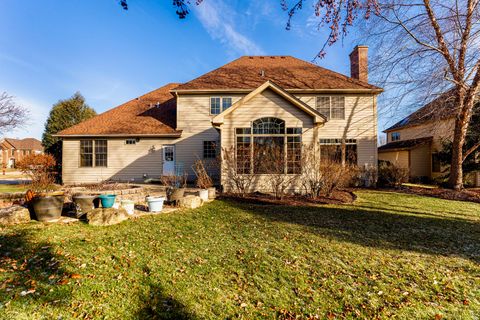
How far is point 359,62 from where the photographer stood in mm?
15875

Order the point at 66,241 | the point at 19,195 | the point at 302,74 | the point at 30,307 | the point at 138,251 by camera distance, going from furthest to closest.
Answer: the point at 302,74 < the point at 19,195 < the point at 66,241 < the point at 138,251 < the point at 30,307

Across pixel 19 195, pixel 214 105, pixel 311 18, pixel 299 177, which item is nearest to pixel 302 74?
pixel 214 105

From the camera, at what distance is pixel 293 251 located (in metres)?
4.31

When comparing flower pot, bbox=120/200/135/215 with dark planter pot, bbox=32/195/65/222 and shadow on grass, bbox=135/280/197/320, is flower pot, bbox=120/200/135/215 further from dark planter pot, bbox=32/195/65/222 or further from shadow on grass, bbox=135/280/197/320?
shadow on grass, bbox=135/280/197/320

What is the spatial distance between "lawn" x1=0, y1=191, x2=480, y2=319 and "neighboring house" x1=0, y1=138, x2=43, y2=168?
65156 mm

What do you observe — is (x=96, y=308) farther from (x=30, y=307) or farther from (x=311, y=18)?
(x=311, y=18)

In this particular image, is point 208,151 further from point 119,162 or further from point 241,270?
point 241,270

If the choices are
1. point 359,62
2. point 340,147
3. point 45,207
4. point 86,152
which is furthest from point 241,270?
point 359,62

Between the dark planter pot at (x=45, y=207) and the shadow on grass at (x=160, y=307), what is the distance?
16.0ft

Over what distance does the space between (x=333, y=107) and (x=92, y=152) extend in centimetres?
1575

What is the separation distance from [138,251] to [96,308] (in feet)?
5.24

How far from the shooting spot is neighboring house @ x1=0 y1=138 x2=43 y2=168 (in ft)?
167

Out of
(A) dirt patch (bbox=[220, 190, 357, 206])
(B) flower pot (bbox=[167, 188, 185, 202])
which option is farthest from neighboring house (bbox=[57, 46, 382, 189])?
(B) flower pot (bbox=[167, 188, 185, 202])

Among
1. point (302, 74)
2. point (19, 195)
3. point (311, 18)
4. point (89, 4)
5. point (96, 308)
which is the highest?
point (302, 74)
